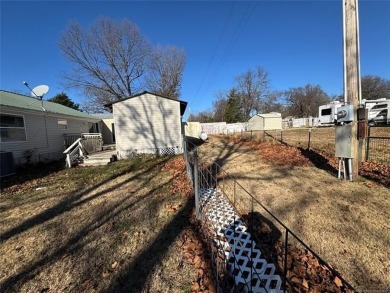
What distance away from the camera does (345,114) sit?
5434mm

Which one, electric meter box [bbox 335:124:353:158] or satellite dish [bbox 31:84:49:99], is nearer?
electric meter box [bbox 335:124:353:158]

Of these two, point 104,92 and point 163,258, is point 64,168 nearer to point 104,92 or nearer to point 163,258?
point 163,258

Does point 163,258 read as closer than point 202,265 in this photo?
No

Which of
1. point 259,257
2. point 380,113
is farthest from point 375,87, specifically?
point 259,257

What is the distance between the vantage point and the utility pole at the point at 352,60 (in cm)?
536

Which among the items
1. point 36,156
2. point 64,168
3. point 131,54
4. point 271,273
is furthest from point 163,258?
point 131,54

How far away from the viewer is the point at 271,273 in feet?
8.49

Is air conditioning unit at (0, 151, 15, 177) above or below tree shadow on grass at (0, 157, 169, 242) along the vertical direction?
above

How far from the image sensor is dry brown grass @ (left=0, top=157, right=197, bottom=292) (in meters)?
2.69

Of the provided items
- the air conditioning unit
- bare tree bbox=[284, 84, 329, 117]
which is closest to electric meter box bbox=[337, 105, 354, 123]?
the air conditioning unit

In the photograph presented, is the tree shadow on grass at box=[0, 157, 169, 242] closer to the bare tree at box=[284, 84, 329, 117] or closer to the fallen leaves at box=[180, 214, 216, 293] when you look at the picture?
the fallen leaves at box=[180, 214, 216, 293]

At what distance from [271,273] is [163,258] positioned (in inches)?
59.2

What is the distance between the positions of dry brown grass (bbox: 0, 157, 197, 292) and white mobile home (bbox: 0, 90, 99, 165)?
4.06m

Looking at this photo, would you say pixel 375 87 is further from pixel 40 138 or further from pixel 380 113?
pixel 40 138
